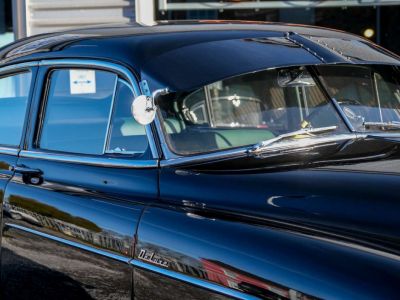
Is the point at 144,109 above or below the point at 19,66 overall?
below

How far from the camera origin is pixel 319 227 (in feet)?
7.14

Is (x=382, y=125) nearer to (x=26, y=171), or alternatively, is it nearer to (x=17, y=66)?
(x=26, y=171)

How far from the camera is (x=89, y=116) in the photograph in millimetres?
3254

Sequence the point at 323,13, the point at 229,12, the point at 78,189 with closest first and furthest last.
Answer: the point at 78,189
the point at 323,13
the point at 229,12

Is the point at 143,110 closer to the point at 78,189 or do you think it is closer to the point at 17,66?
the point at 78,189

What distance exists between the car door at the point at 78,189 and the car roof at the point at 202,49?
0.09 metres

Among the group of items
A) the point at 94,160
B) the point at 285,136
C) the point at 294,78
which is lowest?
the point at 94,160

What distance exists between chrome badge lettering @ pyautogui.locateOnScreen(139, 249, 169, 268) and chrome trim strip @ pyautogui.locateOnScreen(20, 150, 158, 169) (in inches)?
15.1

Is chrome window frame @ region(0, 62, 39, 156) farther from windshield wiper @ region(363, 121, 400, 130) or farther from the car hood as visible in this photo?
windshield wiper @ region(363, 121, 400, 130)

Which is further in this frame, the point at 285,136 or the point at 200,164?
the point at 285,136

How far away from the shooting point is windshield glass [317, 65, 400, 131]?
3.09m

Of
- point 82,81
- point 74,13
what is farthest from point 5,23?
point 82,81

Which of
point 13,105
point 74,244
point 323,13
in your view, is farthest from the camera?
point 323,13

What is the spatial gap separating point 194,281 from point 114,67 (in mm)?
1079
